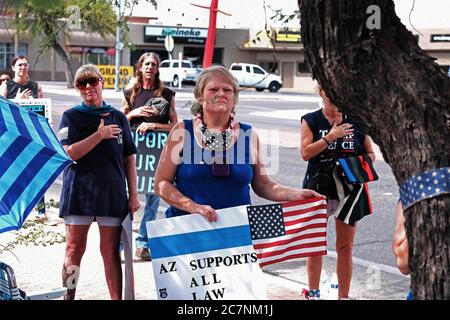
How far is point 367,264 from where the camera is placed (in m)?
8.24

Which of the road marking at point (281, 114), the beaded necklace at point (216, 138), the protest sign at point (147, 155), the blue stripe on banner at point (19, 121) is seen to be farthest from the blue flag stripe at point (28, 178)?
the road marking at point (281, 114)

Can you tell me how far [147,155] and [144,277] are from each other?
161 centimetres

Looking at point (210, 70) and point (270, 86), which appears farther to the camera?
point (270, 86)

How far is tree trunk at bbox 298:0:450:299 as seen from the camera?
10.1 ft

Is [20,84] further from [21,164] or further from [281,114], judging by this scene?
[281,114]

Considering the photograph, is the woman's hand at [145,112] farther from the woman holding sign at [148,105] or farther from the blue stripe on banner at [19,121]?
the blue stripe on banner at [19,121]

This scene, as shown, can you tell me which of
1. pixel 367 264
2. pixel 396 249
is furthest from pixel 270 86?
pixel 396 249

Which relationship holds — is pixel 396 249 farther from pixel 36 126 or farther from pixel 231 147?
pixel 36 126

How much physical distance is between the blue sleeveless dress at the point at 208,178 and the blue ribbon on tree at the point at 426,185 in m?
1.86

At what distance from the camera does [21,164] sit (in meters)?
4.61

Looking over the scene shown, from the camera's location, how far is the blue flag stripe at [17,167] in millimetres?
4504

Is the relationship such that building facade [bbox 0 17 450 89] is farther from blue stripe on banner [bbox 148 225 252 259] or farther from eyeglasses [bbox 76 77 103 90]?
blue stripe on banner [bbox 148 225 252 259]

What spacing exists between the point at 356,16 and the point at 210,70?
1.90 m

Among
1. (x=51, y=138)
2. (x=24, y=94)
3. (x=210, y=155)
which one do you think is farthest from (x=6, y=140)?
(x=24, y=94)
